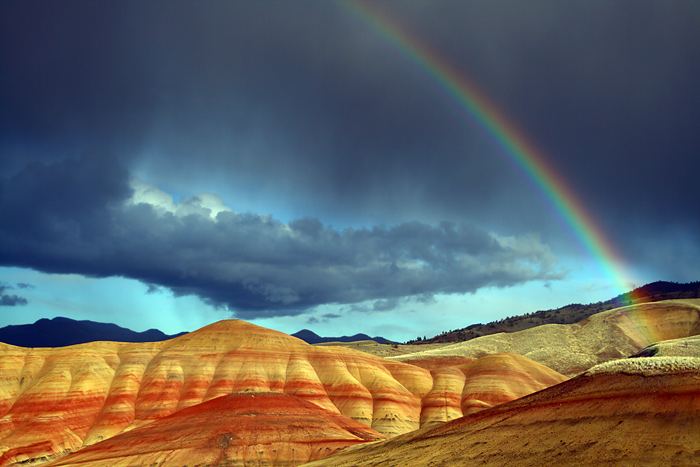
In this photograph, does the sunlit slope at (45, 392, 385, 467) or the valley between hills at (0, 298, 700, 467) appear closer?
the valley between hills at (0, 298, 700, 467)

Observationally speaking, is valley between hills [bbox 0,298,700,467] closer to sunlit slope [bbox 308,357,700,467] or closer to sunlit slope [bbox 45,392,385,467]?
sunlit slope [bbox 308,357,700,467]

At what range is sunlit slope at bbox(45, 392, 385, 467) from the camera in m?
67.9

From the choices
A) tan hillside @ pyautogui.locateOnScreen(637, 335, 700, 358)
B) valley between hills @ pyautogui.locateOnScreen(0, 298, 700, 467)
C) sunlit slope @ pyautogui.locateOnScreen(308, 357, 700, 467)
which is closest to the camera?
sunlit slope @ pyautogui.locateOnScreen(308, 357, 700, 467)

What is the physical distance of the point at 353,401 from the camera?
382ft

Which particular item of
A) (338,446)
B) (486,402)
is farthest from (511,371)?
(338,446)

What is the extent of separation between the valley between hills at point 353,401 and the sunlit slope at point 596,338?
684 millimetres

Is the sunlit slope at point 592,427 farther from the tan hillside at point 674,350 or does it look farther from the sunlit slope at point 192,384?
the sunlit slope at point 192,384

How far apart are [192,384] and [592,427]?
10345 cm

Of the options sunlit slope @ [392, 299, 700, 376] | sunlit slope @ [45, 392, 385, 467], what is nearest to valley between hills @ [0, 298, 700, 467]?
sunlit slope @ [45, 392, 385, 467]

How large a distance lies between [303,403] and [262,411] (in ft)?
36.0

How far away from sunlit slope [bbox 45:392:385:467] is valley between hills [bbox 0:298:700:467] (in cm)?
27

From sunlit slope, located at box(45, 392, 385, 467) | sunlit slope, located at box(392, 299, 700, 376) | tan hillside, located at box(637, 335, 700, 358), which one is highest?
sunlit slope, located at box(392, 299, 700, 376)

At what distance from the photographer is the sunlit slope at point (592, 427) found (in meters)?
28.4

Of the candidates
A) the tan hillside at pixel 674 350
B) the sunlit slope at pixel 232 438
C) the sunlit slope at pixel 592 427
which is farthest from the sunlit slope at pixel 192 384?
the sunlit slope at pixel 592 427
